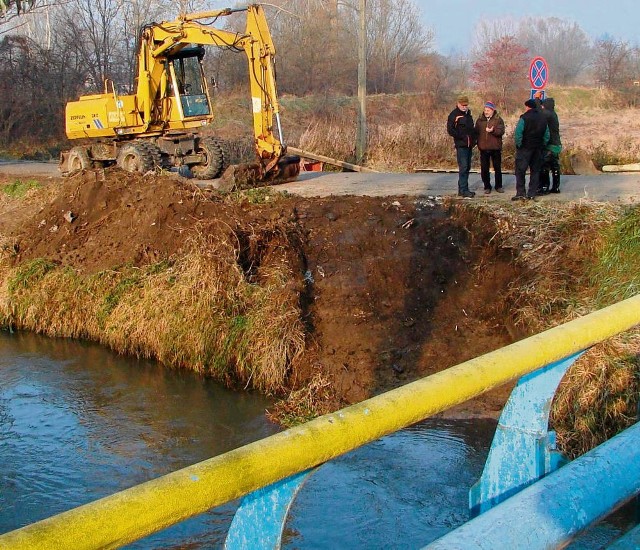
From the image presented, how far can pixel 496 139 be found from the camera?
14102mm

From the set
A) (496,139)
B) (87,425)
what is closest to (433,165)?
(496,139)

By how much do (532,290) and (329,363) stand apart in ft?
8.60

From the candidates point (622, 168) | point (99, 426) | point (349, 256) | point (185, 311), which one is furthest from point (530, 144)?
point (99, 426)

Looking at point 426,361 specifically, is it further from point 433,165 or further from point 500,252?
point 433,165

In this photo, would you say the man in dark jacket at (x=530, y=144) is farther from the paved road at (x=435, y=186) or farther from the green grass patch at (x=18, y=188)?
the green grass patch at (x=18, y=188)

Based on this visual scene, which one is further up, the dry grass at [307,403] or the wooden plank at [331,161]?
the wooden plank at [331,161]

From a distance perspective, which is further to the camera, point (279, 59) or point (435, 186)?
point (279, 59)

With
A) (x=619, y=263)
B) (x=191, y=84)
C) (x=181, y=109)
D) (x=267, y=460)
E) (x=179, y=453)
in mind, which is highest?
(x=191, y=84)

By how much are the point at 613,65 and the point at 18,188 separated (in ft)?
145

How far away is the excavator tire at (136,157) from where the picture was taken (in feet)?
60.0

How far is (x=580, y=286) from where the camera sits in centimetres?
998

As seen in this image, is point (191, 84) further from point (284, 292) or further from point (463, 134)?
point (284, 292)

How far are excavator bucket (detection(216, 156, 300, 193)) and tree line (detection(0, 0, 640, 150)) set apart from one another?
1360cm

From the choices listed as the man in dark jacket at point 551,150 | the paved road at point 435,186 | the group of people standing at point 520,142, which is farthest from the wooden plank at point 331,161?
the man in dark jacket at point 551,150
